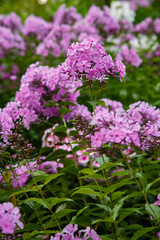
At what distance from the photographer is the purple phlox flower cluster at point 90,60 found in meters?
2.36

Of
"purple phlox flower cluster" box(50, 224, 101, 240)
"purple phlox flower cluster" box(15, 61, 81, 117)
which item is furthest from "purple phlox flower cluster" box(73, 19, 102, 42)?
"purple phlox flower cluster" box(50, 224, 101, 240)

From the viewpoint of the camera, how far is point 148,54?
5844 mm

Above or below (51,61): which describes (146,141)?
below

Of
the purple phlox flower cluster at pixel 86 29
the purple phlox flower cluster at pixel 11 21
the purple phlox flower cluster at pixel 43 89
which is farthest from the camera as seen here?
the purple phlox flower cluster at pixel 11 21

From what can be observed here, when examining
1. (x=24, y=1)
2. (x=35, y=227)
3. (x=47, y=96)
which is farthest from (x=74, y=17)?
(x=24, y=1)

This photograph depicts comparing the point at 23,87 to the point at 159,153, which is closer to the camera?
the point at 159,153

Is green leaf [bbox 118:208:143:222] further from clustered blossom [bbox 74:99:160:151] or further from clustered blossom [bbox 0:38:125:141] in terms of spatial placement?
clustered blossom [bbox 0:38:125:141]

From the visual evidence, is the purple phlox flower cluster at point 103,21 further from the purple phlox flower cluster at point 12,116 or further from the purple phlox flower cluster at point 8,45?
the purple phlox flower cluster at point 12,116

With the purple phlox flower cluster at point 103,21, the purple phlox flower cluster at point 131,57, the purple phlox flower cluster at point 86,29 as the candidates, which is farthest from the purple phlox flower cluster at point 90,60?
the purple phlox flower cluster at point 103,21

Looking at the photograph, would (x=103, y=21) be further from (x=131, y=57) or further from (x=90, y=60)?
(x=90, y=60)

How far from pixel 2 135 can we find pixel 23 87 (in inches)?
33.7

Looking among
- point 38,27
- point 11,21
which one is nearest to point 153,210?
point 38,27

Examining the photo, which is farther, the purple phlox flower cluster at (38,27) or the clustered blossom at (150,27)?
the purple phlox flower cluster at (38,27)

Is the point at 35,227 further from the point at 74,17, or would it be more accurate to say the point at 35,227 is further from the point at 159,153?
the point at 74,17
